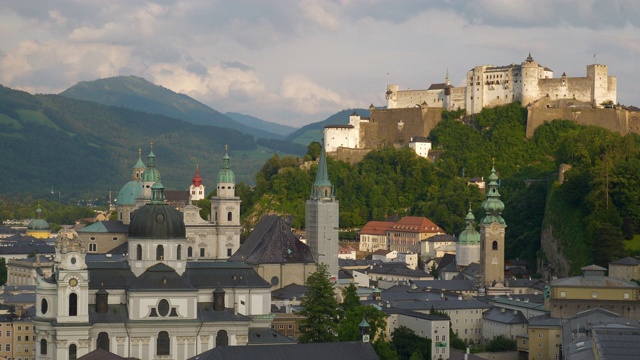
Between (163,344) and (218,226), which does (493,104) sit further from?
(163,344)

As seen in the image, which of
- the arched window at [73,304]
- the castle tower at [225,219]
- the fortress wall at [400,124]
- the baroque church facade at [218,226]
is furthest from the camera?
the fortress wall at [400,124]

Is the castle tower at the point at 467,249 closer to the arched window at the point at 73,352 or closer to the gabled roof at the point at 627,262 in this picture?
the gabled roof at the point at 627,262

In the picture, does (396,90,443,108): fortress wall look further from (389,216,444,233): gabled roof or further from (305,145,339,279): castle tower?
(305,145,339,279): castle tower

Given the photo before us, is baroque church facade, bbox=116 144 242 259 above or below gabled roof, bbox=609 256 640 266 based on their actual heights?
above

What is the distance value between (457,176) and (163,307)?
68533 mm

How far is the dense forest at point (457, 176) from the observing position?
114 metres

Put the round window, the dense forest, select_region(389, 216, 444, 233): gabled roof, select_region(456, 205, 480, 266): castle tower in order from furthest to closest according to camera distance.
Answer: select_region(389, 216, 444, 233): gabled roof, the dense forest, select_region(456, 205, 480, 266): castle tower, the round window

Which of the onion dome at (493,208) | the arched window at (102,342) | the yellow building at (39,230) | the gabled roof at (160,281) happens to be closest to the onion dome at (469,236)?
the onion dome at (493,208)

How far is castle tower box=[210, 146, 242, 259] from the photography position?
103500 mm

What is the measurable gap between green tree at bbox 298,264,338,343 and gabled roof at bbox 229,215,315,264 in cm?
1426

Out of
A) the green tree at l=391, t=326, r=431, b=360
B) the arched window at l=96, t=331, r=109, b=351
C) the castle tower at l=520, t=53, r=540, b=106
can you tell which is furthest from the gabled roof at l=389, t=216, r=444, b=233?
the arched window at l=96, t=331, r=109, b=351

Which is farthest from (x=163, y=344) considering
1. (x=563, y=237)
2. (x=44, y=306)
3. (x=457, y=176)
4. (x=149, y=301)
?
(x=457, y=176)

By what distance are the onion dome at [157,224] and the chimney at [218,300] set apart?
3.56 m

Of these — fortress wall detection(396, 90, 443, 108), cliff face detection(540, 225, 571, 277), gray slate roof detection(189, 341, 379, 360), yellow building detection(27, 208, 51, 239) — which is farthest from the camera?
yellow building detection(27, 208, 51, 239)
